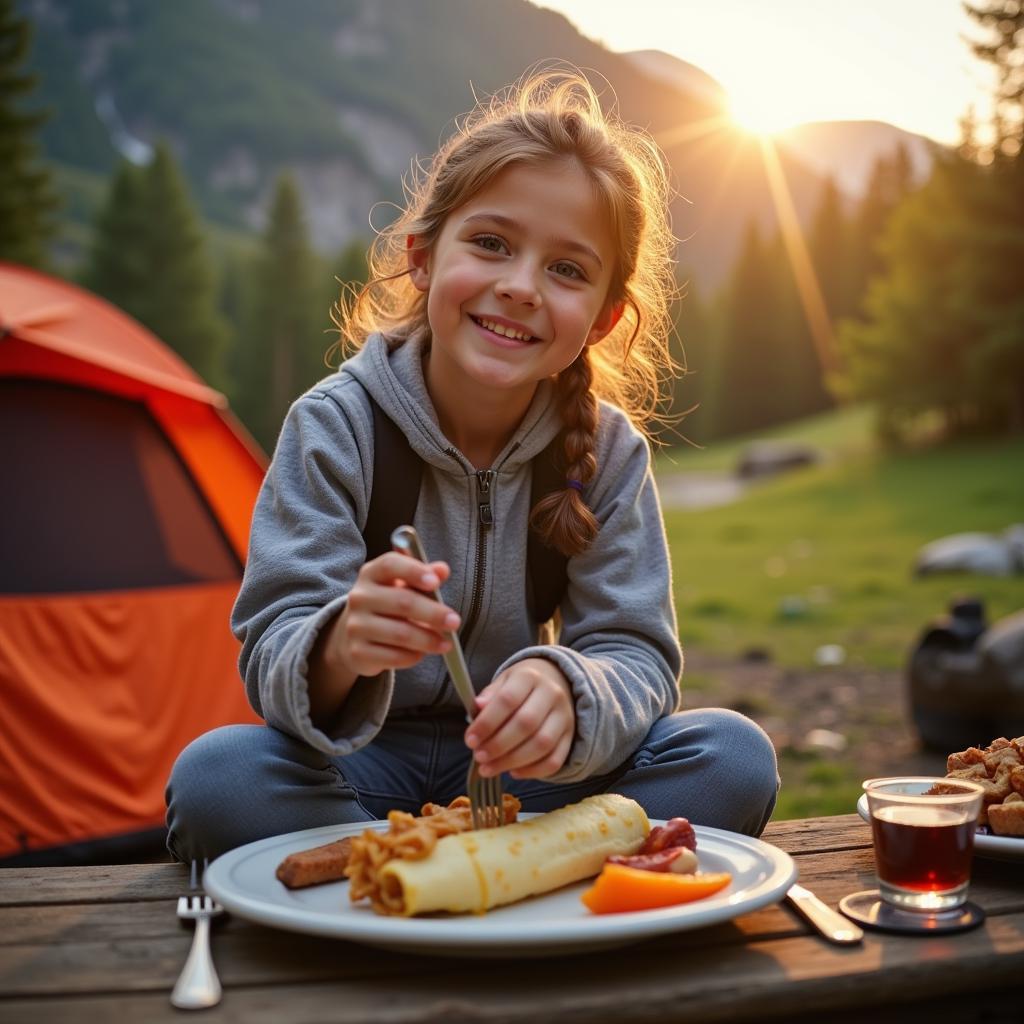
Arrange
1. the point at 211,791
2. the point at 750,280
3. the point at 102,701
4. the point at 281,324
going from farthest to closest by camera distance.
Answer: the point at 750,280
the point at 281,324
the point at 102,701
the point at 211,791

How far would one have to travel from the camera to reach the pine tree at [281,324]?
35062mm

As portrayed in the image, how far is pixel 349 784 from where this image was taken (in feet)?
7.28

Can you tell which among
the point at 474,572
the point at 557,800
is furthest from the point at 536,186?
the point at 557,800

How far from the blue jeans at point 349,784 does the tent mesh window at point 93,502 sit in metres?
2.36

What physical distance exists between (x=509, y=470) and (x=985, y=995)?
141 centimetres

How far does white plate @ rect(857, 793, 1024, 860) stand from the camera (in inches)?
67.2

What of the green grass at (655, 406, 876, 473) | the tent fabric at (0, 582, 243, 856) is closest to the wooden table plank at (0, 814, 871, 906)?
the tent fabric at (0, 582, 243, 856)

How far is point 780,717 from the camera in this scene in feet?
20.6

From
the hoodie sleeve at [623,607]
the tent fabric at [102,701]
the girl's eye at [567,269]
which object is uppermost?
the girl's eye at [567,269]

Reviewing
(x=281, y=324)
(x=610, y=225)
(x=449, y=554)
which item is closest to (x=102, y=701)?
(x=449, y=554)

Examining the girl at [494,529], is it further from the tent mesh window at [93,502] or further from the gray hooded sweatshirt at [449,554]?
the tent mesh window at [93,502]

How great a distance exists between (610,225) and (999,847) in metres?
1.40

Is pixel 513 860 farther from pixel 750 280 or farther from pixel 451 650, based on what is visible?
pixel 750 280

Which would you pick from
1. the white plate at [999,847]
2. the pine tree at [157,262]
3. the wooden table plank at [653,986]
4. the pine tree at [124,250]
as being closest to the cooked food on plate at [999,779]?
the white plate at [999,847]
